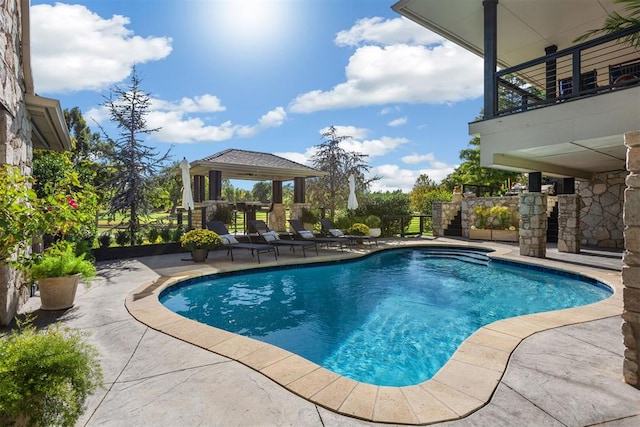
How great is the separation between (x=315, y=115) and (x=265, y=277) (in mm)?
17329

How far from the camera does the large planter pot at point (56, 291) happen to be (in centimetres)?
502

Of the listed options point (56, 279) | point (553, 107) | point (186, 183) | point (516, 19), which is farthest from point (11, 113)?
point (516, 19)

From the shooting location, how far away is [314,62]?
48.1ft

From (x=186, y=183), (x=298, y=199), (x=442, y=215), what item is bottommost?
(x=442, y=215)

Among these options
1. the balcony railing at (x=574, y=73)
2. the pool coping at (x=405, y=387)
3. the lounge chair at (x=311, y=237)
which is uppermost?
A: the balcony railing at (x=574, y=73)

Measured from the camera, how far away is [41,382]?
1.78m

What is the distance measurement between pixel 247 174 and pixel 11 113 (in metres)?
12.1

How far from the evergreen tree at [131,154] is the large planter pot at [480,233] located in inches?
538

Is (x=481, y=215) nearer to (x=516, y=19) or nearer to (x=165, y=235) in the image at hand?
(x=516, y=19)

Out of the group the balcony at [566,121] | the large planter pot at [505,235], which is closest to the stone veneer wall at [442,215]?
the large planter pot at [505,235]

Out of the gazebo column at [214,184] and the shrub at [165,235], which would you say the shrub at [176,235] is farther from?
the gazebo column at [214,184]

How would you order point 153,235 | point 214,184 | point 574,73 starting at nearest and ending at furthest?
point 574,73
point 153,235
point 214,184

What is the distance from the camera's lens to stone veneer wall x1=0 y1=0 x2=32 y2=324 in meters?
4.27

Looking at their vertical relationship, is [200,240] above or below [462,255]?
above
